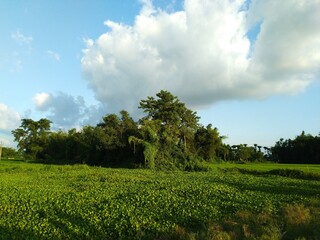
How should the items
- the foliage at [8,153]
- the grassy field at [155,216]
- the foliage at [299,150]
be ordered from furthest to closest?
the foliage at [8,153], the foliage at [299,150], the grassy field at [155,216]

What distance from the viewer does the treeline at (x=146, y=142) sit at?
49812 mm

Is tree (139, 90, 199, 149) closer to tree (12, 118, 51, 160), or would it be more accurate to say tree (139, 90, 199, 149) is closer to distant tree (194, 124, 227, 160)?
distant tree (194, 124, 227, 160)

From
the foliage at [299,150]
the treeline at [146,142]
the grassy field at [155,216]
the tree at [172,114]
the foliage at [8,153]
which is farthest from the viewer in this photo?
the foliage at [8,153]

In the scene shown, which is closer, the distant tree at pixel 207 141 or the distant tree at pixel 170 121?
the distant tree at pixel 170 121

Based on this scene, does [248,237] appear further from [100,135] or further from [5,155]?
[5,155]

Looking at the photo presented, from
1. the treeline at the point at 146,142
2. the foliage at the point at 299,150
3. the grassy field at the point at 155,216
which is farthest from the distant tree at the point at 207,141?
the grassy field at the point at 155,216

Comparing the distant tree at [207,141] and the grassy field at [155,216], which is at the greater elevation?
the distant tree at [207,141]

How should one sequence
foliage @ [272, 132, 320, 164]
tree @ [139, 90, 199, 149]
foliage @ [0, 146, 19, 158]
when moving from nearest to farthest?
tree @ [139, 90, 199, 149], foliage @ [272, 132, 320, 164], foliage @ [0, 146, 19, 158]

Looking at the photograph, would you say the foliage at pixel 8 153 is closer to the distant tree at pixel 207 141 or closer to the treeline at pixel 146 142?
the treeline at pixel 146 142

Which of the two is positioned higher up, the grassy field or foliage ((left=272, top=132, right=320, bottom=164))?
foliage ((left=272, top=132, right=320, bottom=164))

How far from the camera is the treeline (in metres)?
49.8

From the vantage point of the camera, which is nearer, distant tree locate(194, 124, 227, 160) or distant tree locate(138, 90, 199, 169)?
distant tree locate(138, 90, 199, 169)

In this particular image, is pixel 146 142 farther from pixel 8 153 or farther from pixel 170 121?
pixel 8 153

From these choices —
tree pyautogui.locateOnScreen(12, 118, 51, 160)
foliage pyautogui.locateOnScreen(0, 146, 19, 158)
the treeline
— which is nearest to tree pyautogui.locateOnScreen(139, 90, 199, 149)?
the treeline
